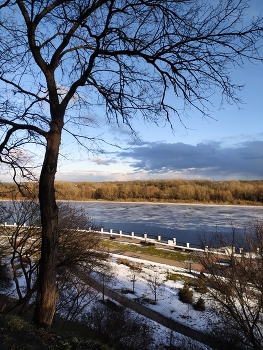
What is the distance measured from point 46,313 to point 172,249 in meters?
26.7

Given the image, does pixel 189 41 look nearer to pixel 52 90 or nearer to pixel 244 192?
pixel 52 90

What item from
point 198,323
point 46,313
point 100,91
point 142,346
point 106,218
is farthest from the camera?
point 106,218

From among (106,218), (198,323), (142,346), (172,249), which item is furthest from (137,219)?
(142,346)

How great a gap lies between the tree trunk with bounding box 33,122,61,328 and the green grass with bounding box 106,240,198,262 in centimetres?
2295

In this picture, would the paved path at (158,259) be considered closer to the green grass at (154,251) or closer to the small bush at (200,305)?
the green grass at (154,251)

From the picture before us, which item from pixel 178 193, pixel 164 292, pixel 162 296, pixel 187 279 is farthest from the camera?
pixel 178 193

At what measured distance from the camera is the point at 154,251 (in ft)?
97.7

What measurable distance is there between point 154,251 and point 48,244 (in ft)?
87.6

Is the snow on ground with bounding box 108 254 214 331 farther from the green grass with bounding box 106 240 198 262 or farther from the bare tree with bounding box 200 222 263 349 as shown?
the green grass with bounding box 106 240 198 262

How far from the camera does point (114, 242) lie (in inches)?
1304

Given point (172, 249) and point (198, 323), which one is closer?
point (198, 323)

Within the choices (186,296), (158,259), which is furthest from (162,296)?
(158,259)

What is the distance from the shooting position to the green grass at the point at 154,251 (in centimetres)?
2709

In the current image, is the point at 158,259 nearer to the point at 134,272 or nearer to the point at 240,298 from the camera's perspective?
the point at 134,272
